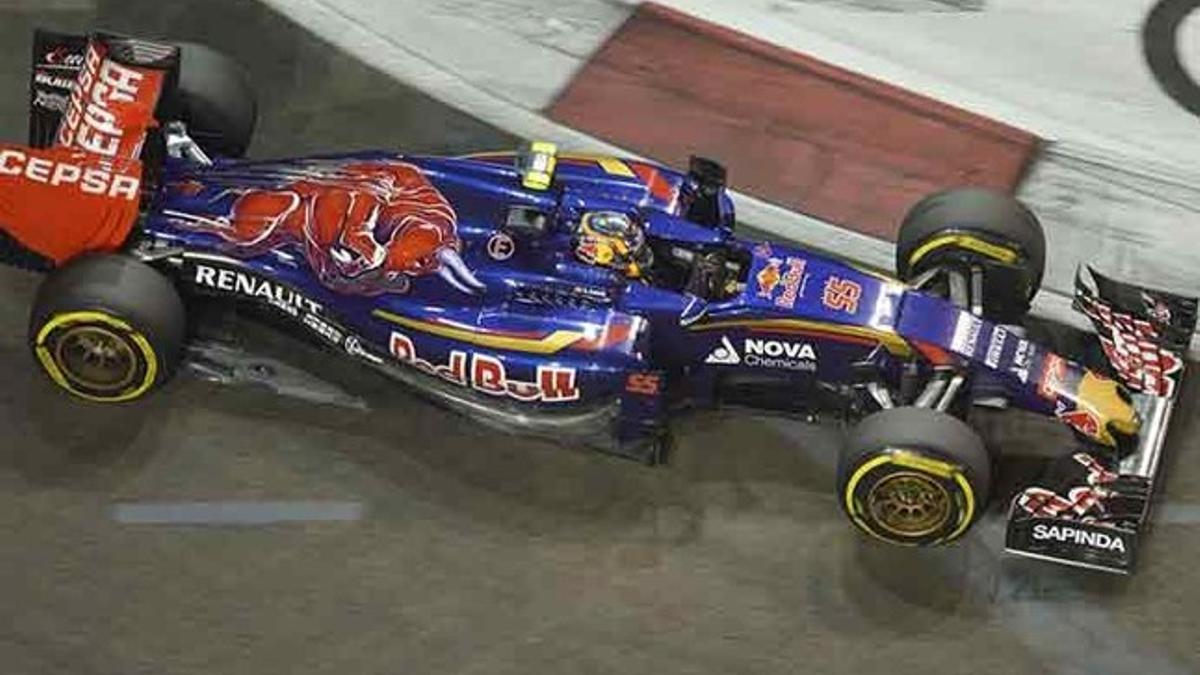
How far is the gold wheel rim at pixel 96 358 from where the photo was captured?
4934 millimetres

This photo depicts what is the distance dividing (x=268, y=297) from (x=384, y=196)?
0.39 metres

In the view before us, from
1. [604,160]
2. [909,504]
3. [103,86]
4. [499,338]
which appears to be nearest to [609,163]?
[604,160]

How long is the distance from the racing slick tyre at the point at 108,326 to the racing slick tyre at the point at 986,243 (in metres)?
1.91

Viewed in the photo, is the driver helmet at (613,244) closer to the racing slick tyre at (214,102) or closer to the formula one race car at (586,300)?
the formula one race car at (586,300)

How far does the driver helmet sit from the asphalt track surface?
0.50 m

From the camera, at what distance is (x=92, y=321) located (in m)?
4.88

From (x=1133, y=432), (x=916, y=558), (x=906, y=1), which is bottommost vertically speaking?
(x=916, y=558)

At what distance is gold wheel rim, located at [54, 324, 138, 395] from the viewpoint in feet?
16.2

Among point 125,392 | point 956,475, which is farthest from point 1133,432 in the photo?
point 125,392

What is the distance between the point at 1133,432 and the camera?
4879mm

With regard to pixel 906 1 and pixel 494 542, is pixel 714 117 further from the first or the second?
pixel 494 542

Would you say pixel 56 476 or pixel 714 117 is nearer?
pixel 56 476

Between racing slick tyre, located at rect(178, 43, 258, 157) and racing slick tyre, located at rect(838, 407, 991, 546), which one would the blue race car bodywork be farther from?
racing slick tyre, located at rect(178, 43, 258, 157)

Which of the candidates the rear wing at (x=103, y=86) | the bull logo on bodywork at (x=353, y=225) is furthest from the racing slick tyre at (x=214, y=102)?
the bull logo on bodywork at (x=353, y=225)
